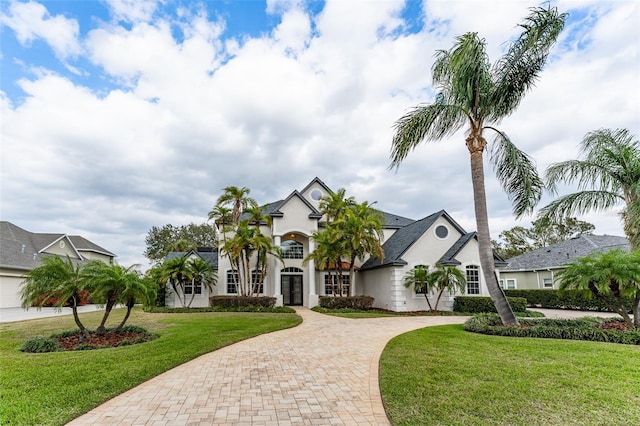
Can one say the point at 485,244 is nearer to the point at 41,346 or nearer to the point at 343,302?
the point at 343,302

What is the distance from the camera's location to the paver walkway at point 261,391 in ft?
14.5

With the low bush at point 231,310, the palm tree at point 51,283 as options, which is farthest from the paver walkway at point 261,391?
the low bush at point 231,310

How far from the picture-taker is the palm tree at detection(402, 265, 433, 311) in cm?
1827

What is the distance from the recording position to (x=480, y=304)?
18328mm

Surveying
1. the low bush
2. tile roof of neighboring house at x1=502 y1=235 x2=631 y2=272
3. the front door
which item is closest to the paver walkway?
Answer: the low bush

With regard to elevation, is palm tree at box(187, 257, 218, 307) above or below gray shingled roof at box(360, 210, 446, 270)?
below

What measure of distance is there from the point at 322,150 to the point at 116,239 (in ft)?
67.1

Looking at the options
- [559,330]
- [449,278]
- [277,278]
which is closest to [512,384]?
[559,330]

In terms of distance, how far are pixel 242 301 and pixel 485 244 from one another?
14.0 metres

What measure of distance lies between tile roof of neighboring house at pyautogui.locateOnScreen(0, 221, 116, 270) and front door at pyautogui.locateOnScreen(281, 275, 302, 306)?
17800mm

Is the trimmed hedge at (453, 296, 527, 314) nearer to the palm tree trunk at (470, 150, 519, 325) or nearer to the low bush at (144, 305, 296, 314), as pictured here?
the palm tree trunk at (470, 150, 519, 325)

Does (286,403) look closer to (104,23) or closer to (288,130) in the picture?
(104,23)

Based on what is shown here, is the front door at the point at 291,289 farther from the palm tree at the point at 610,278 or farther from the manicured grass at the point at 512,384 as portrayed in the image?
the palm tree at the point at 610,278

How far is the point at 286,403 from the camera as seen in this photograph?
16.2ft
